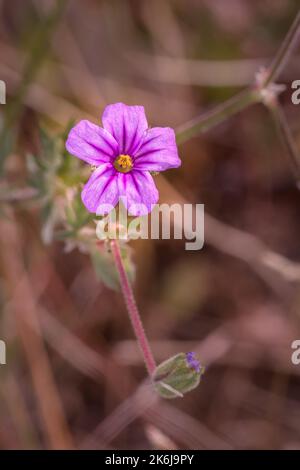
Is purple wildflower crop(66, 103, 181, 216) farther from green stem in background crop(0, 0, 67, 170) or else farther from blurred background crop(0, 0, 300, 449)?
blurred background crop(0, 0, 300, 449)

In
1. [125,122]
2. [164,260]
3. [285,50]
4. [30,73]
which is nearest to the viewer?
[125,122]

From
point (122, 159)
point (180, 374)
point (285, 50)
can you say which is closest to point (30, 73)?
A: point (122, 159)

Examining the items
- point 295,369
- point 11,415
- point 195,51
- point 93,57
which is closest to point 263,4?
point 195,51

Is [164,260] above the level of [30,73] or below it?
below

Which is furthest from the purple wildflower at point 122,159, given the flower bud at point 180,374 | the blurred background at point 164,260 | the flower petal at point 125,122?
the blurred background at point 164,260

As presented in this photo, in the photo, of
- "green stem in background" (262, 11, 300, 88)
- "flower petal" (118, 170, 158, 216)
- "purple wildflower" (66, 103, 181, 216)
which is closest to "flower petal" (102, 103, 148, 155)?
"purple wildflower" (66, 103, 181, 216)

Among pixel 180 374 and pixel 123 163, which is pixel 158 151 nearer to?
pixel 123 163
